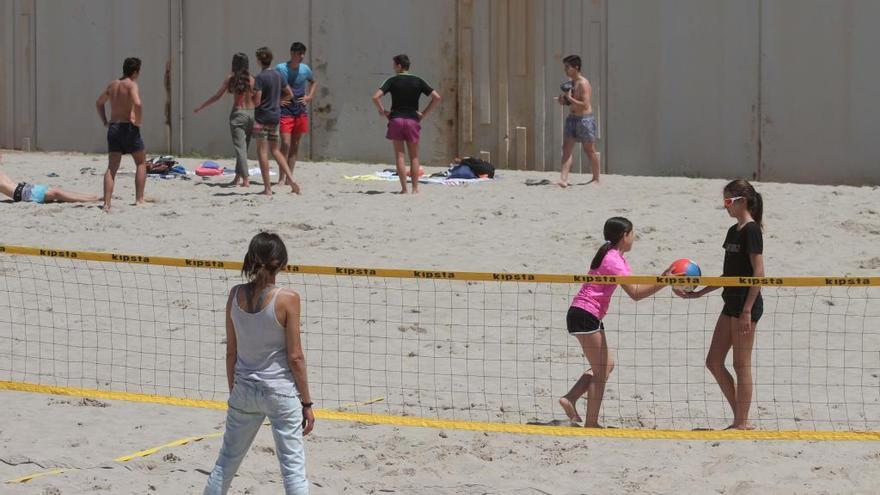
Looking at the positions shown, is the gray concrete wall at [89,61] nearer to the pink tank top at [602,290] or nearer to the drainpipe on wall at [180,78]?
the drainpipe on wall at [180,78]

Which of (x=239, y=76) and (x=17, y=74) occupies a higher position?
(x=17, y=74)

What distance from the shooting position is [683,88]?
51.4 ft

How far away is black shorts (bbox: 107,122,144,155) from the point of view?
13594 mm

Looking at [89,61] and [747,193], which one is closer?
[747,193]

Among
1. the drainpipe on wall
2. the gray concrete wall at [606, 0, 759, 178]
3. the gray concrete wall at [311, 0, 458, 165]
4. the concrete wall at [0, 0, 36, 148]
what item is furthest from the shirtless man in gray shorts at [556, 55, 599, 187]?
the concrete wall at [0, 0, 36, 148]

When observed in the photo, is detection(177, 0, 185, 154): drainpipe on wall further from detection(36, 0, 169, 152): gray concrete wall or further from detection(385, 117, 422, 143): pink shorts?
detection(385, 117, 422, 143): pink shorts

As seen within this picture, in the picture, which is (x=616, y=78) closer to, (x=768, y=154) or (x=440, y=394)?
(x=768, y=154)

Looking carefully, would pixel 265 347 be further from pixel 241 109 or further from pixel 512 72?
pixel 512 72

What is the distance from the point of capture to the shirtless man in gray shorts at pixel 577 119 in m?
14.7

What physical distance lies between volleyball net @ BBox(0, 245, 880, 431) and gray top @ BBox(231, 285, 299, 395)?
6.29 ft

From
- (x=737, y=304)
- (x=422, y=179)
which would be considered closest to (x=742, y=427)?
(x=737, y=304)

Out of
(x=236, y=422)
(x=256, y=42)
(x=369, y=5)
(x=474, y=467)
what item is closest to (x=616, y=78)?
(x=369, y=5)

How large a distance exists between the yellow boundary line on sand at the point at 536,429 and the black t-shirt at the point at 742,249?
29.2 inches

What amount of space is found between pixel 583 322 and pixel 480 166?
801cm
